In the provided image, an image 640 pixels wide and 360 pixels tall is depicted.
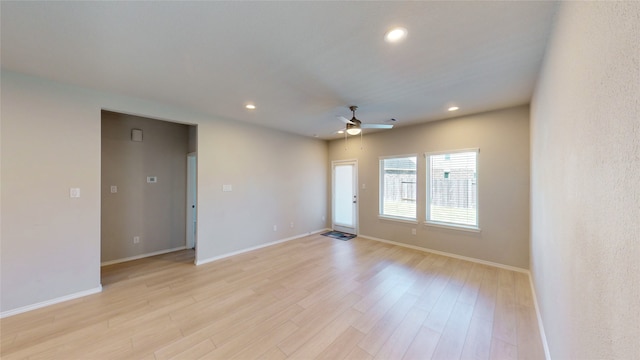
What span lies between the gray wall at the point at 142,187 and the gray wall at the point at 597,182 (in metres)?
5.64

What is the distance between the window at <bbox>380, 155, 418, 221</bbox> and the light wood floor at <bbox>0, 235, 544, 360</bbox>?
143 cm

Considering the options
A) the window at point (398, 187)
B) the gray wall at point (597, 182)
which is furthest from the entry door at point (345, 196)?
the gray wall at point (597, 182)

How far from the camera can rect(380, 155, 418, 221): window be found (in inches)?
194

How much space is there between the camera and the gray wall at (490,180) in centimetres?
361

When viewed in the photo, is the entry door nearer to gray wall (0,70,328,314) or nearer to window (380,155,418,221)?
window (380,155,418,221)

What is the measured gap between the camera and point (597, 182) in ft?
3.05

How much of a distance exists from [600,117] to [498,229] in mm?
3638

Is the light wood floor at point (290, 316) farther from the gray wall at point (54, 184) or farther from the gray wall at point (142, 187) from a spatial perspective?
the gray wall at point (142, 187)

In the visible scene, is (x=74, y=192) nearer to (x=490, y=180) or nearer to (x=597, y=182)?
(x=597, y=182)

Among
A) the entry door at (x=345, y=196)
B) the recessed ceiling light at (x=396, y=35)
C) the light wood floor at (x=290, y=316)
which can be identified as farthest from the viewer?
the entry door at (x=345, y=196)

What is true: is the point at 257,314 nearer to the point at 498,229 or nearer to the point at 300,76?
the point at 300,76

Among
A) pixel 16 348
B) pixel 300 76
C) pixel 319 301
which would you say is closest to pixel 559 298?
pixel 319 301

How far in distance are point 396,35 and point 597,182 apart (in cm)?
163

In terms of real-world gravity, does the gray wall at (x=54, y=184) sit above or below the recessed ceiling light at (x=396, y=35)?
below
